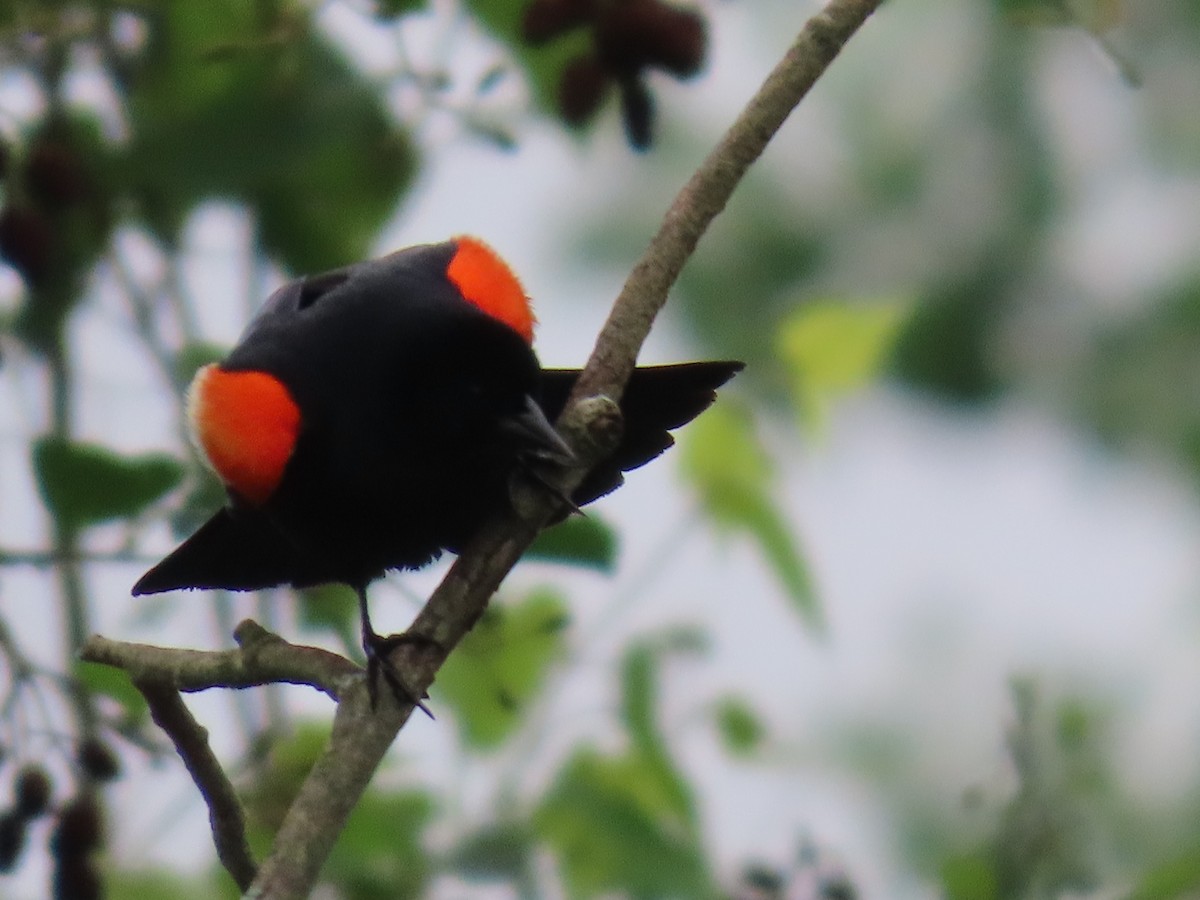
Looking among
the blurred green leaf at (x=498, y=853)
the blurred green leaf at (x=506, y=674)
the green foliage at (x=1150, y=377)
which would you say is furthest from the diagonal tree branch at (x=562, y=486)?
the green foliage at (x=1150, y=377)

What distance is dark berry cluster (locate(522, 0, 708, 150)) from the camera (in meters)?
1.77

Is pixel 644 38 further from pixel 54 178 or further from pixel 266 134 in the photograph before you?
pixel 54 178

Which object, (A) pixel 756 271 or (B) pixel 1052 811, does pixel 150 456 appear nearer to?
(B) pixel 1052 811

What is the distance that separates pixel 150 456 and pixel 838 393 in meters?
0.81

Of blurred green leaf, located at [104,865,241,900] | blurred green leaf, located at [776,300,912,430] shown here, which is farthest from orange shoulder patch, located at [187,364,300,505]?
blurred green leaf, located at [776,300,912,430]

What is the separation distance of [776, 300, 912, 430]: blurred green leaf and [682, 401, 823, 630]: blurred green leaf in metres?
0.09

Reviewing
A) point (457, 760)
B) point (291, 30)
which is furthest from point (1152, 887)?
point (291, 30)

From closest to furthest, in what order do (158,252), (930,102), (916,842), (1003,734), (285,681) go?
(285,681) → (1003,734) → (158,252) → (916,842) → (930,102)

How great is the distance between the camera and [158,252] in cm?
217

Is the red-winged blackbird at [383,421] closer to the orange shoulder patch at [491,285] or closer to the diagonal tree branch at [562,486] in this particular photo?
the orange shoulder patch at [491,285]

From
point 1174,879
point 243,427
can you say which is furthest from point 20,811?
point 1174,879

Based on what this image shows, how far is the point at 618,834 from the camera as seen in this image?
1.80 m

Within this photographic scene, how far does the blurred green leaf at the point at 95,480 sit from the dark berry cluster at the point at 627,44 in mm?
608

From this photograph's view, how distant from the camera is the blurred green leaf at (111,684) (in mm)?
1647
